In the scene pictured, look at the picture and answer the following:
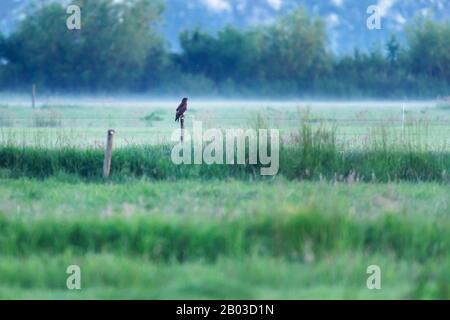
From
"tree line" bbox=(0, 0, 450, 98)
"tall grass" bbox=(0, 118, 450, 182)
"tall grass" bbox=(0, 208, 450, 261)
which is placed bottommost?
"tall grass" bbox=(0, 208, 450, 261)

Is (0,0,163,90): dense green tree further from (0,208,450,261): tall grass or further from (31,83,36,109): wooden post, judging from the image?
(0,208,450,261): tall grass

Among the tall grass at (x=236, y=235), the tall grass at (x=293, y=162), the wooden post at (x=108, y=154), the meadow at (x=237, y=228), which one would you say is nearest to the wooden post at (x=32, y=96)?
the tall grass at (x=293, y=162)

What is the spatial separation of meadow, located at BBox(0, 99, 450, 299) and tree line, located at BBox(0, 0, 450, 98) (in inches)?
1006

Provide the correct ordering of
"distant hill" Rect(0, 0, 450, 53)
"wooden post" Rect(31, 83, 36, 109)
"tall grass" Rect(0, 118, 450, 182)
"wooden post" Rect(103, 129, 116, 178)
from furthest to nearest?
"distant hill" Rect(0, 0, 450, 53) → "wooden post" Rect(31, 83, 36, 109) → "tall grass" Rect(0, 118, 450, 182) → "wooden post" Rect(103, 129, 116, 178)

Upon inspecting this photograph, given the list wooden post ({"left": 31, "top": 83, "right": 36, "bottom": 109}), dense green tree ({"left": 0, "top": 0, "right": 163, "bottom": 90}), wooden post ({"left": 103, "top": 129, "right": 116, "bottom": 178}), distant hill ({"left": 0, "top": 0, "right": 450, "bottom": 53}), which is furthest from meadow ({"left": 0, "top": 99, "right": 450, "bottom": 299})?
distant hill ({"left": 0, "top": 0, "right": 450, "bottom": 53})

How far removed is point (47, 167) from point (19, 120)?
16715mm

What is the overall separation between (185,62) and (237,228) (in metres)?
35.2

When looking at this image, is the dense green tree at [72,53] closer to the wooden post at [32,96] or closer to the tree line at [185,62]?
the tree line at [185,62]

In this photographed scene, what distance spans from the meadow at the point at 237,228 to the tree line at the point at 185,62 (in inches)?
1006

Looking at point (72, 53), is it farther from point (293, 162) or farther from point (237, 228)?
point (237, 228)

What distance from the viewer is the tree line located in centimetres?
4334

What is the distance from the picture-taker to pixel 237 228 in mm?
10961

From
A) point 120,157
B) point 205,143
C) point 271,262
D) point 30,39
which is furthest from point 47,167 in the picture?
point 30,39

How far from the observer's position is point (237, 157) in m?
17.6
